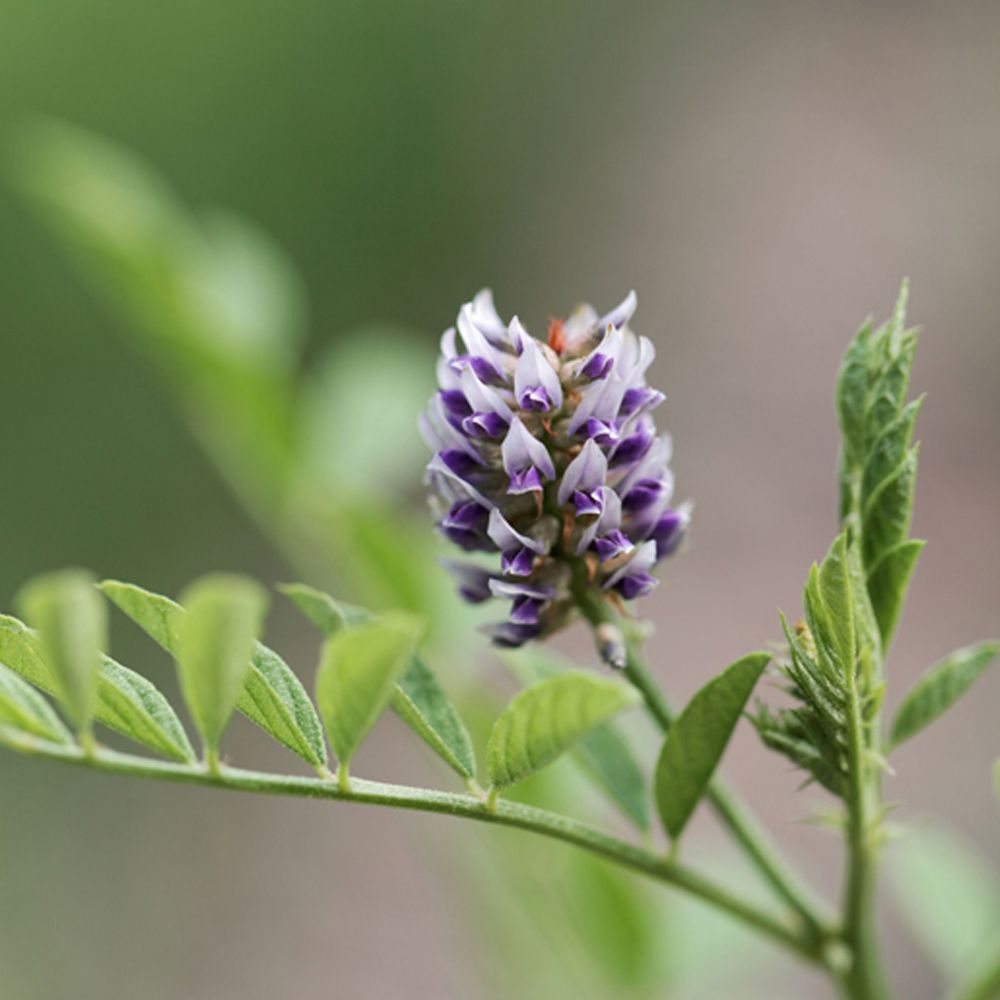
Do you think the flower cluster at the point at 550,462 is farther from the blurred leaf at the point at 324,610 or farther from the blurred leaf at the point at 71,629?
the blurred leaf at the point at 71,629

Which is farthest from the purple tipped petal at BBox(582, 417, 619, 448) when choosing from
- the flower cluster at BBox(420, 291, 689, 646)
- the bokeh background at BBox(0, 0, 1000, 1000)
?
the bokeh background at BBox(0, 0, 1000, 1000)

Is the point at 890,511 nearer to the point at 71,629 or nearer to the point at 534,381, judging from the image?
the point at 534,381

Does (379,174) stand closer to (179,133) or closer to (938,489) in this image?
(179,133)

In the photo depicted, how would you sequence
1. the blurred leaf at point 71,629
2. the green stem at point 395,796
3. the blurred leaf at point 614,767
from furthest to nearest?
the blurred leaf at point 614,767 < the green stem at point 395,796 < the blurred leaf at point 71,629

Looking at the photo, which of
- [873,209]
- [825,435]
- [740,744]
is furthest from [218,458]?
[873,209]

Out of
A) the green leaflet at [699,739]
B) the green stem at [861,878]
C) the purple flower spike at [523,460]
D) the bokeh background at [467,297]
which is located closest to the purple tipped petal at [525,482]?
the purple flower spike at [523,460]

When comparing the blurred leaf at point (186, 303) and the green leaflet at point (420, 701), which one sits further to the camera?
the blurred leaf at point (186, 303)
